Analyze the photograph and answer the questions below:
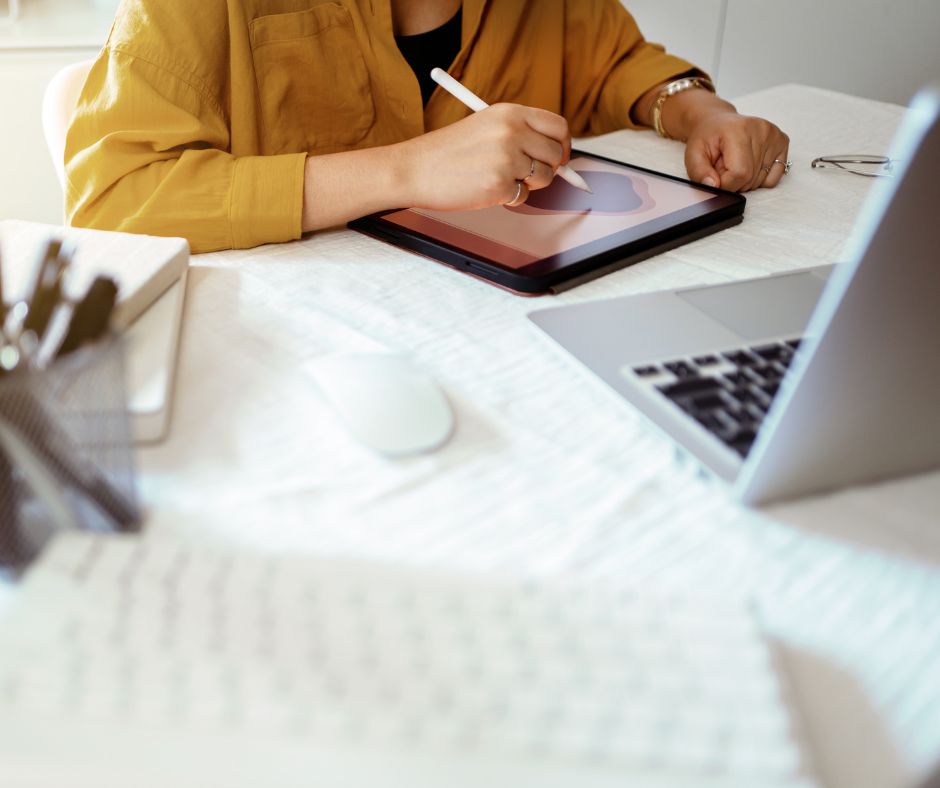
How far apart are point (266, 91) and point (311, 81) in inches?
2.4

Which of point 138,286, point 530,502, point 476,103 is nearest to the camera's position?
point 530,502

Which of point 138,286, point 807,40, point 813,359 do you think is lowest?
point 807,40

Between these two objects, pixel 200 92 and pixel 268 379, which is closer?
pixel 268 379

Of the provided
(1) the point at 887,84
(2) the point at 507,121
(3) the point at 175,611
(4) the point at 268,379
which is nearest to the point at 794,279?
(2) the point at 507,121

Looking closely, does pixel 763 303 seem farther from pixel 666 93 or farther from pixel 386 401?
pixel 666 93

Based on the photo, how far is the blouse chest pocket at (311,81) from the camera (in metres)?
0.91

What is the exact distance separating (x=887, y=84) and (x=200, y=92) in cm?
209

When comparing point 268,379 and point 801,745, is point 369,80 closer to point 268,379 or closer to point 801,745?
point 268,379

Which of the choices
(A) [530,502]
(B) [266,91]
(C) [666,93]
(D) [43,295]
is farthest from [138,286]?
(C) [666,93]

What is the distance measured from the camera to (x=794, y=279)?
0.69 meters

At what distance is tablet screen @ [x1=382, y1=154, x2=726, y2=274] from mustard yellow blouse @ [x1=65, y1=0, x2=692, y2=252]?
0.15 m

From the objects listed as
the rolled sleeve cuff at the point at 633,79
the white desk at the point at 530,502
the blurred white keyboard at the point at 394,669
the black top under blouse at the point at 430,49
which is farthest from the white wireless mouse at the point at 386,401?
the rolled sleeve cuff at the point at 633,79

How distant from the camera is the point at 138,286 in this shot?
0.58 m

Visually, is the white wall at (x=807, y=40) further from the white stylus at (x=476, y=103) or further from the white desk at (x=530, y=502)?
the white desk at (x=530, y=502)
